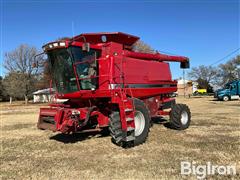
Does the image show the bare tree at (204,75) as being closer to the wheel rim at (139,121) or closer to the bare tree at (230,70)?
the bare tree at (230,70)

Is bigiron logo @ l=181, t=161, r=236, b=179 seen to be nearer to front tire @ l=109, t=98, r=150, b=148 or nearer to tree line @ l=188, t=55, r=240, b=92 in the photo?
front tire @ l=109, t=98, r=150, b=148

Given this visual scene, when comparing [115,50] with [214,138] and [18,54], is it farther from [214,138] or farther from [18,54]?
[18,54]

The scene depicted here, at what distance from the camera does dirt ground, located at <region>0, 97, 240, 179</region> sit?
5.63 m

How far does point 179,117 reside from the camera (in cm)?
1053

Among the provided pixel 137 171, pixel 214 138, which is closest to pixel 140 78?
pixel 214 138

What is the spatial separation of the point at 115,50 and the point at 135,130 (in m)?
2.69

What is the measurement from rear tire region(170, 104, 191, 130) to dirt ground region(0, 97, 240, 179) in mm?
604

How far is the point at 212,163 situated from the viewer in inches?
239

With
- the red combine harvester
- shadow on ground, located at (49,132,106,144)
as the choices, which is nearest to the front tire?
the red combine harvester

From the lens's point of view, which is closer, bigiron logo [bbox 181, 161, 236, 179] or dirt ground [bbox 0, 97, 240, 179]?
bigiron logo [bbox 181, 161, 236, 179]

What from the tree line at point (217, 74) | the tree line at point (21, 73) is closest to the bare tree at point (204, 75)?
the tree line at point (217, 74)

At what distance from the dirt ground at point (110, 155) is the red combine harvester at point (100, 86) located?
1.86ft

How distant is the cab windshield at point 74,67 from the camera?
27.1 ft

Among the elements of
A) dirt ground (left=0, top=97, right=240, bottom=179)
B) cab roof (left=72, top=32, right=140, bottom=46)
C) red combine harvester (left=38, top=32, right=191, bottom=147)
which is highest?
cab roof (left=72, top=32, right=140, bottom=46)
